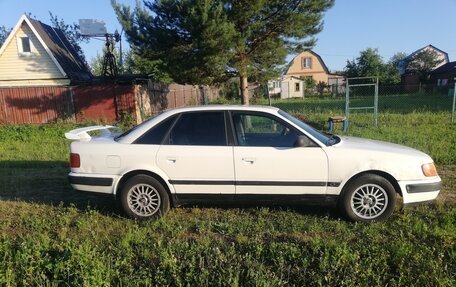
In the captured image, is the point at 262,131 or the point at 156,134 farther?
the point at 262,131

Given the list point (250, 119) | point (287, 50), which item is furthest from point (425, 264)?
point (287, 50)

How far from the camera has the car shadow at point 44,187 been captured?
587cm

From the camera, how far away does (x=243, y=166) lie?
487 cm

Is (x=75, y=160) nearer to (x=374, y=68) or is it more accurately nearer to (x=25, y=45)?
(x=25, y=45)

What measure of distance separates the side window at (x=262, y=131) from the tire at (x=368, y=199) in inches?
37.0

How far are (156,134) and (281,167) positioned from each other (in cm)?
167

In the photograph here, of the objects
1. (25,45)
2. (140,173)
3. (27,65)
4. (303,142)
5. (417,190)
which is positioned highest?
(25,45)

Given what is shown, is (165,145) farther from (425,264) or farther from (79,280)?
(425,264)

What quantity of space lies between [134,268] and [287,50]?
1317cm

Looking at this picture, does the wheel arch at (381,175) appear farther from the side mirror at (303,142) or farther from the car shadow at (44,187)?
the car shadow at (44,187)

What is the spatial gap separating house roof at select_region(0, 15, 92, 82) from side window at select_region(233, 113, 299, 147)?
19015 mm

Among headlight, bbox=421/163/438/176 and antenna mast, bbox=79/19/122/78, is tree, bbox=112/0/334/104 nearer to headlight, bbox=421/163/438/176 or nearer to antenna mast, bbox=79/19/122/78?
antenna mast, bbox=79/19/122/78

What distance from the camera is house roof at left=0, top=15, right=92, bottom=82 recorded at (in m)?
21.4

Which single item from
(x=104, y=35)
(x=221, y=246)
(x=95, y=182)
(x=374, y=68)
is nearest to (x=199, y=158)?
(x=221, y=246)
